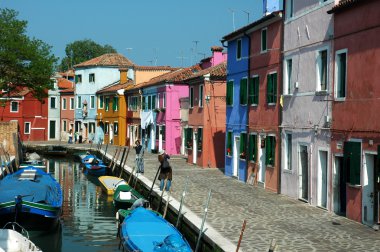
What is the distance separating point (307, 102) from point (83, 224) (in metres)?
9.47

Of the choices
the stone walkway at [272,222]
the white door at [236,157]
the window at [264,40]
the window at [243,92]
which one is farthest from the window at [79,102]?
the window at [264,40]

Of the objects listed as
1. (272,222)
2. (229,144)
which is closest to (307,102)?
(272,222)

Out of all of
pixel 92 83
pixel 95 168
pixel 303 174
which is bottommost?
pixel 95 168

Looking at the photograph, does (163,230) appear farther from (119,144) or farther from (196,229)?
(119,144)

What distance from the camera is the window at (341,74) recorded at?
59.1 feet

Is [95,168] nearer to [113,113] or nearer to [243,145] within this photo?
[243,145]

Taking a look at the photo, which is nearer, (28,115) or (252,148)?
(252,148)

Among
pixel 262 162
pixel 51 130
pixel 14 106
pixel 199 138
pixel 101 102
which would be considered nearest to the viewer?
pixel 262 162

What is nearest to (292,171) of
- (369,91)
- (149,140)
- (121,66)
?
(369,91)

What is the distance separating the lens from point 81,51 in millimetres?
111000

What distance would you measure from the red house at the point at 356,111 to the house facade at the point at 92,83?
47.9 metres

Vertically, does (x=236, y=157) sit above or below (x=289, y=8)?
below

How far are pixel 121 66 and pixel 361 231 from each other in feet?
171

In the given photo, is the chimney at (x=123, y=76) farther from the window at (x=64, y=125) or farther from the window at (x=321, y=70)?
the window at (x=321, y=70)
